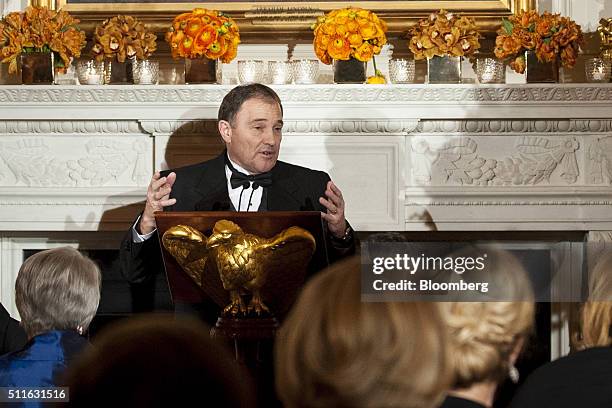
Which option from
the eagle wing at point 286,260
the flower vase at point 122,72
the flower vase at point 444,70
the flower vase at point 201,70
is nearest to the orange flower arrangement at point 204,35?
the flower vase at point 201,70

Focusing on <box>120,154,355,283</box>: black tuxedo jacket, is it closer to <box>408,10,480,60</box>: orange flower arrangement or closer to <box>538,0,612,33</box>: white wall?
<box>408,10,480,60</box>: orange flower arrangement

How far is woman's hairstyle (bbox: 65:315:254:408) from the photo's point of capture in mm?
996

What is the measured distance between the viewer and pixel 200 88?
3811 millimetres

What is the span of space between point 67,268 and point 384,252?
100 cm

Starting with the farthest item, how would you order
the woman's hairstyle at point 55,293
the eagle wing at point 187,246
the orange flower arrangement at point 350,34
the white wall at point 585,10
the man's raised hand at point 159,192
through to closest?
1. the white wall at point 585,10
2. the orange flower arrangement at point 350,34
3. the man's raised hand at point 159,192
4. the eagle wing at point 187,246
5. the woman's hairstyle at point 55,293

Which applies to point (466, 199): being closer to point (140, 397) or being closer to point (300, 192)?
point (300, 192)

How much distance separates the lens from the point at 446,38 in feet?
12.4

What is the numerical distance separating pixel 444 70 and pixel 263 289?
177 cm

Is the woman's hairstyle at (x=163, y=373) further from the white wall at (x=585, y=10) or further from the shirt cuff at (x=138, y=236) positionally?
the white wall at (x=585, y=10)

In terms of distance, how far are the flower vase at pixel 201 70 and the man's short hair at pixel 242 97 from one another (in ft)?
1.38

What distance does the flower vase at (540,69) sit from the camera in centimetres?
383

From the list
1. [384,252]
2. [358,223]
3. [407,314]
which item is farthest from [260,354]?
[358,223]

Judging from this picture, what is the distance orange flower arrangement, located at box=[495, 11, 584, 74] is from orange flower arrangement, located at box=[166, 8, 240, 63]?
943 millimetres

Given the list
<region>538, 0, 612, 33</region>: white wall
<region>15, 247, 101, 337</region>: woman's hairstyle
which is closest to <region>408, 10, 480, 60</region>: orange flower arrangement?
<region>538, 0, 612, 33</region>: white wall
